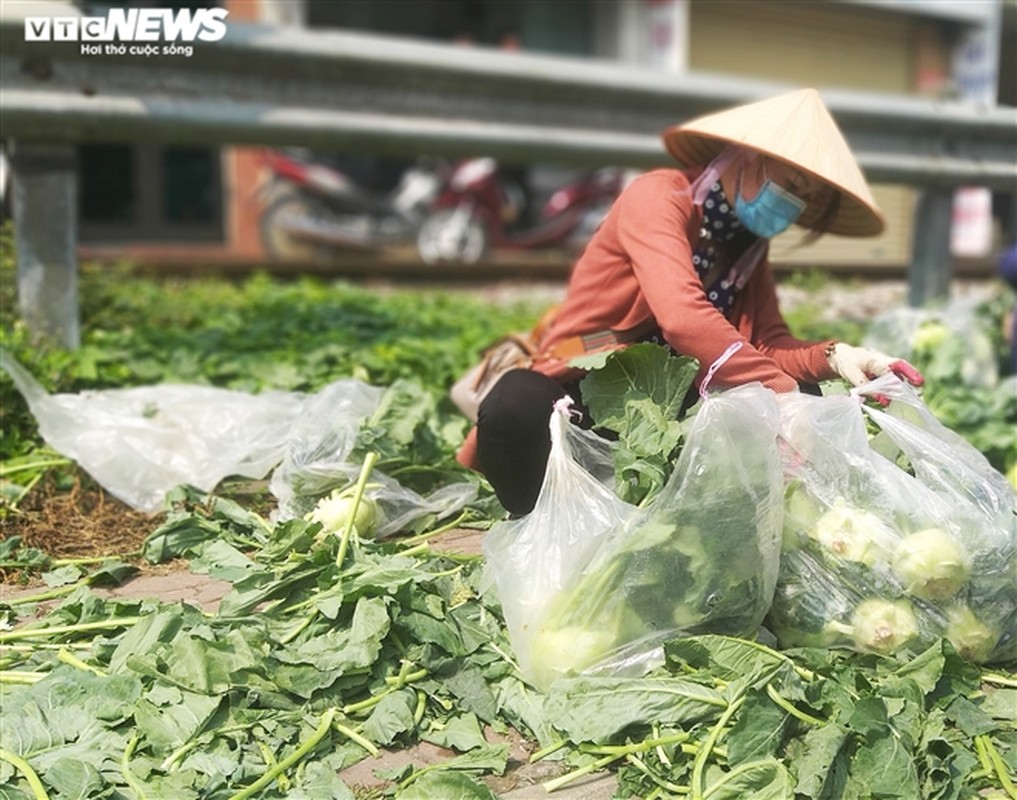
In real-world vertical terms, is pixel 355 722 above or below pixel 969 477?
below

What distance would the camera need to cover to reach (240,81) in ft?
14.4

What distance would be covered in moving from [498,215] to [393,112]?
7288 millimetres

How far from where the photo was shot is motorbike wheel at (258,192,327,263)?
11531mm

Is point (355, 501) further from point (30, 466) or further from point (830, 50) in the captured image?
point (830, 50)

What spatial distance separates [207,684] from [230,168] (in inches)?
423

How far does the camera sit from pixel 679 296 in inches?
108

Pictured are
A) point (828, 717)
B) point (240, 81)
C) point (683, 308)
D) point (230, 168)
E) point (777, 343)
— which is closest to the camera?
point (828, 717)

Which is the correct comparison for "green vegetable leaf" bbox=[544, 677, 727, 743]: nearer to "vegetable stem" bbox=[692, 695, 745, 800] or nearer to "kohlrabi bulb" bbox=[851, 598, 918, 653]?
"vegetable stem" bbox=[692, 695, 745, 800]

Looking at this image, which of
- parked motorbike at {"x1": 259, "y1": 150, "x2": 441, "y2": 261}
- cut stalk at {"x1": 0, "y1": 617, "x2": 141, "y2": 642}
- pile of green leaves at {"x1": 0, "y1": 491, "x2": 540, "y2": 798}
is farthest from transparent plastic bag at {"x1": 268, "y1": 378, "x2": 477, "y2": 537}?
parked motorbike at {"x1": 259, "y1": 150, "x2": 441, "y2": 261}

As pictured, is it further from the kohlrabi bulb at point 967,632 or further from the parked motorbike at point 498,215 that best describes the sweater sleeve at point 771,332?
the parked motorbike at point 498,215

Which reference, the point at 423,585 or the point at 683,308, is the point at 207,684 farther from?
the point at 683,308

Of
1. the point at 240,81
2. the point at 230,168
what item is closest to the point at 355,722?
the point at 240,81

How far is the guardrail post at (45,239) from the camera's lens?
3975mm

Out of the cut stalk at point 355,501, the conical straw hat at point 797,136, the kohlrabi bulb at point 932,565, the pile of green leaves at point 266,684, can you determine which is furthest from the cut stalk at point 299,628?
the conical straw hat at point 797,136
